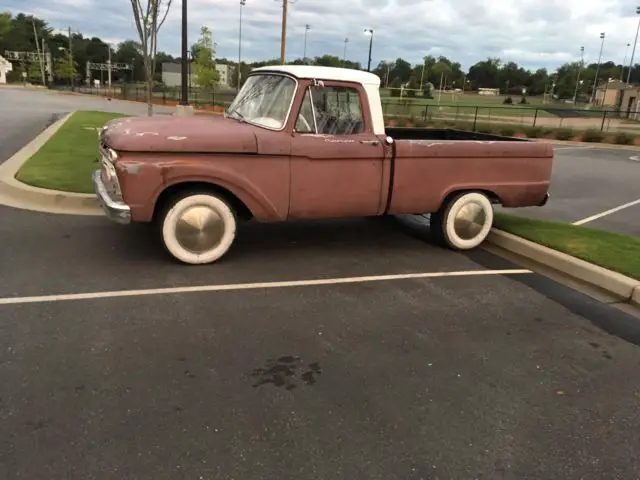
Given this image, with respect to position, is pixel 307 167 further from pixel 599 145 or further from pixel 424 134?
pixel 599 145

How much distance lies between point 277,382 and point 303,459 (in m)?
0.75

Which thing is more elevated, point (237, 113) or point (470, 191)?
point (237, 113)

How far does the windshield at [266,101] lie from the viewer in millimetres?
5711

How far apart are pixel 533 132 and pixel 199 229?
2694 cm

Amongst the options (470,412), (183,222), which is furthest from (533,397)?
(183,222)

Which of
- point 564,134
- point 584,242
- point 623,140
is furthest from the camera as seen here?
point 564,134

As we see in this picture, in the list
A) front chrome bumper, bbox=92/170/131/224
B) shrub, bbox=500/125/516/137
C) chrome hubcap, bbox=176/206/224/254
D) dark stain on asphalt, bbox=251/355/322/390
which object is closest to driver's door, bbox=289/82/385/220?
chrome hubcap, bbox=176/206/224/254

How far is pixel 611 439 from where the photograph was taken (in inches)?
122

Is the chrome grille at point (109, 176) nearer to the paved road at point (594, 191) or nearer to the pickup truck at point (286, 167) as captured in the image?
the pickup truck at point (286, 167)

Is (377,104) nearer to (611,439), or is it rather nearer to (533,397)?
(533,397)

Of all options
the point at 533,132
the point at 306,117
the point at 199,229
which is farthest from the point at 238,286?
the point at 533,132

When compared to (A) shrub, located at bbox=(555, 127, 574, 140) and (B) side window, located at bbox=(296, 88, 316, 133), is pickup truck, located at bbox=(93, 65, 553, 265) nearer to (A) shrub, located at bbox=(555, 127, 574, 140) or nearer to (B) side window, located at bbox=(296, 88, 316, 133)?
(B) side window, located at bbox=(296, 88, 316, 133)

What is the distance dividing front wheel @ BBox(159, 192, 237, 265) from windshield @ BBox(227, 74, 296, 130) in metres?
0.99

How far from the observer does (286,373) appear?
3.61 metres
